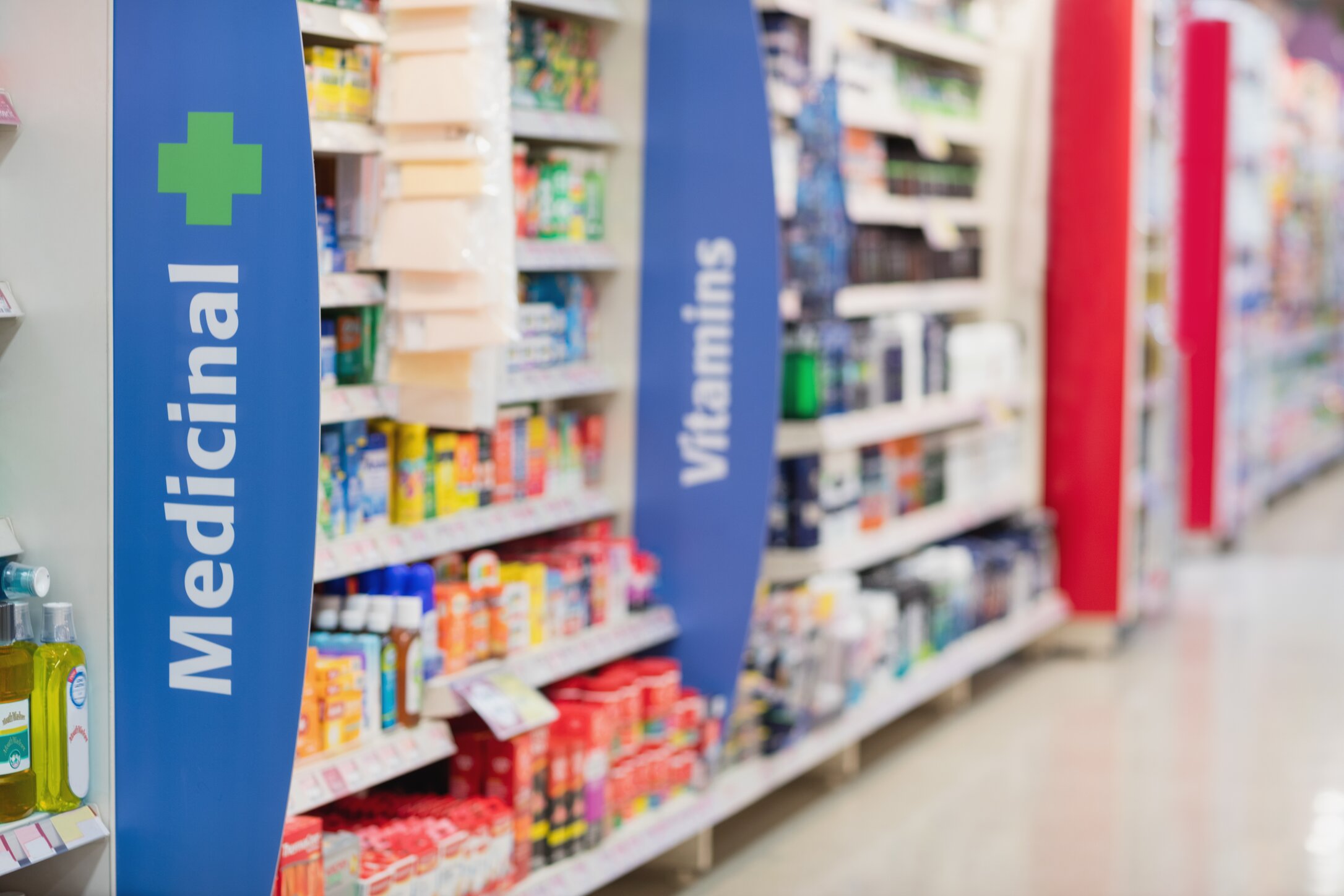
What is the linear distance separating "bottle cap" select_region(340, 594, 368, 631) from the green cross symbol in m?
0.89

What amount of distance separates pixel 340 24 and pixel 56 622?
126cm

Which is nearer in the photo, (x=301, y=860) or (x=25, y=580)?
(x=25, y=580)

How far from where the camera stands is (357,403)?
3.41 metres

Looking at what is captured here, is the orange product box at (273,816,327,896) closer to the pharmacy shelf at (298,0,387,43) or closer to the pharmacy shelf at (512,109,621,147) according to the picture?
the pharmacy shelf at (298,0,387,43)

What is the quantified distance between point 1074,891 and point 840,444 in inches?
57.2

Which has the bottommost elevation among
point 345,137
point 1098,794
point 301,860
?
point 1098,794

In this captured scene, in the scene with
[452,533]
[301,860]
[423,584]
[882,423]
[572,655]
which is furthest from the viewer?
[882,423]

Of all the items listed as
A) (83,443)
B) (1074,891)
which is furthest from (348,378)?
(1074,891)

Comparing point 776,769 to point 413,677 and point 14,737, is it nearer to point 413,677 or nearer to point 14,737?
point 413,677

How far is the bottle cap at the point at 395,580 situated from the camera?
3.46 meters

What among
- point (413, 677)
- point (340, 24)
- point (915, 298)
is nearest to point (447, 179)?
point (340, 24)

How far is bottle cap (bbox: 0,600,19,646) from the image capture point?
2.72 m

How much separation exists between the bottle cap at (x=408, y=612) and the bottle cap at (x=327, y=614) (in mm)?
120

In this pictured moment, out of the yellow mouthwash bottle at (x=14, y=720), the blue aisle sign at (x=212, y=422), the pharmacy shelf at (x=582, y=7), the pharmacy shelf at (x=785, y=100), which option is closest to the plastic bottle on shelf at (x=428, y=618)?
the blue aisle sign at (x=212, y=422)
